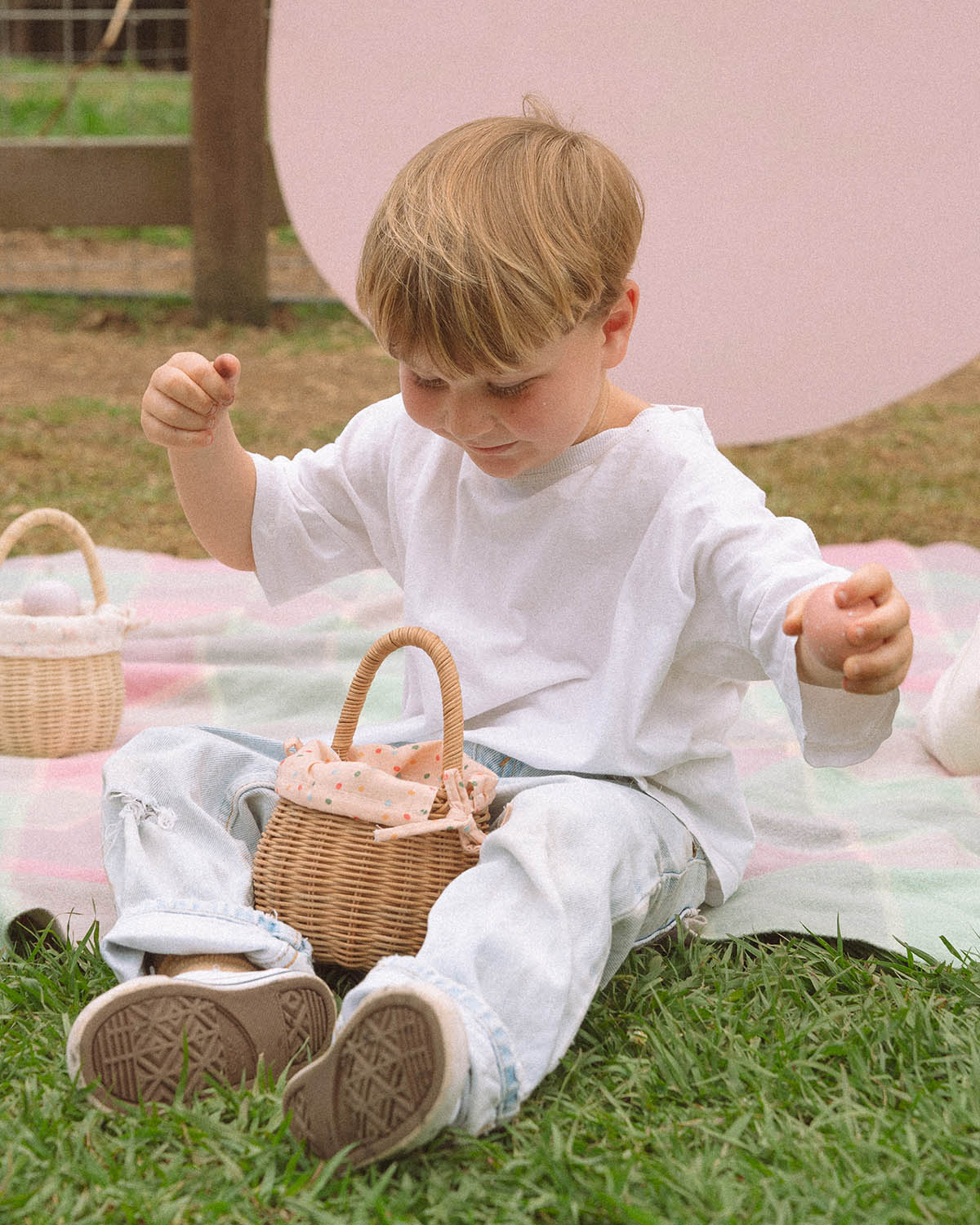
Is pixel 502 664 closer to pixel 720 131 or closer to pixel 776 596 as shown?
pixel 776 596

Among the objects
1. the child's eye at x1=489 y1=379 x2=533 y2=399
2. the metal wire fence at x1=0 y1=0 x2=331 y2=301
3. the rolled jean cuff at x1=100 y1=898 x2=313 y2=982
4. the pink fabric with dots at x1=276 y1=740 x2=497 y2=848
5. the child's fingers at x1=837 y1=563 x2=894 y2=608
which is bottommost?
the metal wire fence at x1=0 y1=0 x2=331 y2=301

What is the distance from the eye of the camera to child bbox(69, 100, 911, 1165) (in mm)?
1109

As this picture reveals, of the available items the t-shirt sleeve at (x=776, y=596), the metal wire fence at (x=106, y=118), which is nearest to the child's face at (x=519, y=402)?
the t-shirt sleeve at (x=776, y=596)

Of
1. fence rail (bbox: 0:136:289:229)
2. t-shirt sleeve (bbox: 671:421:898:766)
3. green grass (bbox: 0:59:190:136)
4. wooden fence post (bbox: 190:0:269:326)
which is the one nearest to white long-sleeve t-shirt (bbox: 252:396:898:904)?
t-shirt sleeve (bbox: 671:421:898:766)

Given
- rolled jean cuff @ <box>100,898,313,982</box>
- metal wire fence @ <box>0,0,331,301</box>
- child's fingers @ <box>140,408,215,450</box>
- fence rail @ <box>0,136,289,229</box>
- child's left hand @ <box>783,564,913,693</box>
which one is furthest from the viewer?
metal wire fence @ <box>0,0,331,301</box>

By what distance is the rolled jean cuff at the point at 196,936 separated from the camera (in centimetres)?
121

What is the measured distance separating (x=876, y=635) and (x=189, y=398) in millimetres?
714

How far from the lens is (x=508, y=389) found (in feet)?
4.26

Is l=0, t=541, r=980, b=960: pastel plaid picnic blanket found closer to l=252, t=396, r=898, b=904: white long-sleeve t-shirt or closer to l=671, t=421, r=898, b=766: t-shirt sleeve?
l=252, t=396, r=898, b=904: white long-sleeve t-shirt

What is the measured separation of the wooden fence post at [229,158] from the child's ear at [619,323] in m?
3.40

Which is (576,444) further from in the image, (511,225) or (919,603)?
(919,603)

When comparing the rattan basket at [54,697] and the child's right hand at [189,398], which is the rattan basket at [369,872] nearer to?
the child's right hand at [189,398]

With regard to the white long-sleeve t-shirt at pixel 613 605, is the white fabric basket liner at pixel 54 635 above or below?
below

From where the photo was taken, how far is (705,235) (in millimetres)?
2598
